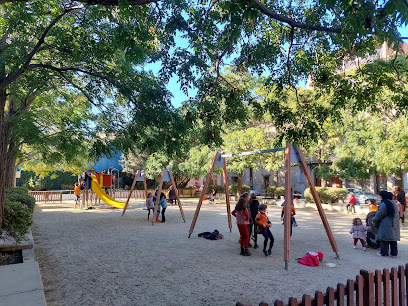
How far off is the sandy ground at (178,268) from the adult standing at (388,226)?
342 mm

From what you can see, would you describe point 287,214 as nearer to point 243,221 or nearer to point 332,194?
point 243,221

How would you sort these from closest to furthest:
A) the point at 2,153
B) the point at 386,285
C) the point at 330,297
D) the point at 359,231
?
1. the point at 330,297
2. the point at 386,285
3. the point at 2,153
4. the point at 359,231

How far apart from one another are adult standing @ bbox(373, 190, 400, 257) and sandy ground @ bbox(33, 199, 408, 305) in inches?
13.5

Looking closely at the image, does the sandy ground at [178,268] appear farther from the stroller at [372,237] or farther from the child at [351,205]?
the child at [351,205]

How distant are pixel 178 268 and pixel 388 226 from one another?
5.22m

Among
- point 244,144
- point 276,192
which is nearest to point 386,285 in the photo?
point 244,144

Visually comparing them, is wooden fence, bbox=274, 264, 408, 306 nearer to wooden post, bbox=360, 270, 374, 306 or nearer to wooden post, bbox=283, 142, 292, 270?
wooden post, bbox=360, 270, 374, 306

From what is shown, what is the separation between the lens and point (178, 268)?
6797 mm

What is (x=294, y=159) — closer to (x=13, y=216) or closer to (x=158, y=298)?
(x=158, y=298)

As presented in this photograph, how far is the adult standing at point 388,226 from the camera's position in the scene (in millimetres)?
7820

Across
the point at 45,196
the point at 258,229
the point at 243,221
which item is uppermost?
the point at 243,221

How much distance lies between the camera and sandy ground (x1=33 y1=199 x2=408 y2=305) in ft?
17.1

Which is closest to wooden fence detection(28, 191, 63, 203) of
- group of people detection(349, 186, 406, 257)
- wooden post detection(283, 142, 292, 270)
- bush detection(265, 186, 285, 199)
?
bush detection(265, 186, 285, 199)

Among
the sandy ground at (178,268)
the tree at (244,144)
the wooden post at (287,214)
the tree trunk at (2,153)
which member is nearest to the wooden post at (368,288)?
the sandy ground at (178,268)
